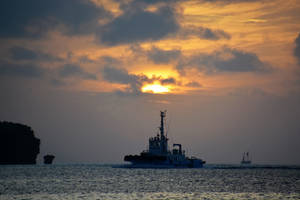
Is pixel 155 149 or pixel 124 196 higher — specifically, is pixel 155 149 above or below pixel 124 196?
above

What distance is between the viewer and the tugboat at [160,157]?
176 metres

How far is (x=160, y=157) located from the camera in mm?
176875

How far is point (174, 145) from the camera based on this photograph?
627 feet

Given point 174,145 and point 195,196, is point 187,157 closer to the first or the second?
point 174,145

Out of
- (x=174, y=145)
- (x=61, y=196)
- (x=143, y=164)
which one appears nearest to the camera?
(x=61, y=196)

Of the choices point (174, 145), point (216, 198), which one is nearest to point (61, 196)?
point (216, 198)

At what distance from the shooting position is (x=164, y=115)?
603ft

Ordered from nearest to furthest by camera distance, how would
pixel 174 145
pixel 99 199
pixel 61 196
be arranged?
1. pixel 99 199
2. pixel 61 196
3. pixel 174 145

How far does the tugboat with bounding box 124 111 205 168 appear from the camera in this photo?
176 m

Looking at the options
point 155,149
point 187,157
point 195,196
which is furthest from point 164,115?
point 195,196

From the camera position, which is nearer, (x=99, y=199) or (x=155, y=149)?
(x=99, y=199)

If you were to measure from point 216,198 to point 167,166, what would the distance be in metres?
114

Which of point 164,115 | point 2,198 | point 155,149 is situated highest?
point 164,115

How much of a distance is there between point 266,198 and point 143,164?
113 metres
